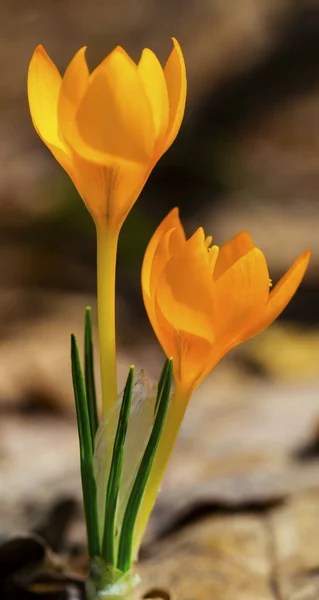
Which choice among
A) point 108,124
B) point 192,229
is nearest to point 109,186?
point 108,124

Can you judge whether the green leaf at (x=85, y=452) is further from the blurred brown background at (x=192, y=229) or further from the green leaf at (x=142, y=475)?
the blurred brown background at (x=192, y=229)

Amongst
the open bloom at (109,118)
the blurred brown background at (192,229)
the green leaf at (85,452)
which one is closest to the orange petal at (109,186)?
the open bloom at (109,118)

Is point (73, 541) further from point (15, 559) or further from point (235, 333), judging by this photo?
point (235, 333)

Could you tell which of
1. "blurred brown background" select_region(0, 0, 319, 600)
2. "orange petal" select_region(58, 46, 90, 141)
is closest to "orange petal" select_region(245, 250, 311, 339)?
"orange petal" select_region(58, 46, 90, 141)

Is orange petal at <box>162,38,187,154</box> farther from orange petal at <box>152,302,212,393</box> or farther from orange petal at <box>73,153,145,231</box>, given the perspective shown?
orange petal at <box>152,302,212,393</box>

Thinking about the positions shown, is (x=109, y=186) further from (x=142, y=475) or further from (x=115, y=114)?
(x=142, y=475)

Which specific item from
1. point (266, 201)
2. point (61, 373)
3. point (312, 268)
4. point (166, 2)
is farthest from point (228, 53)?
point (61, 373)
